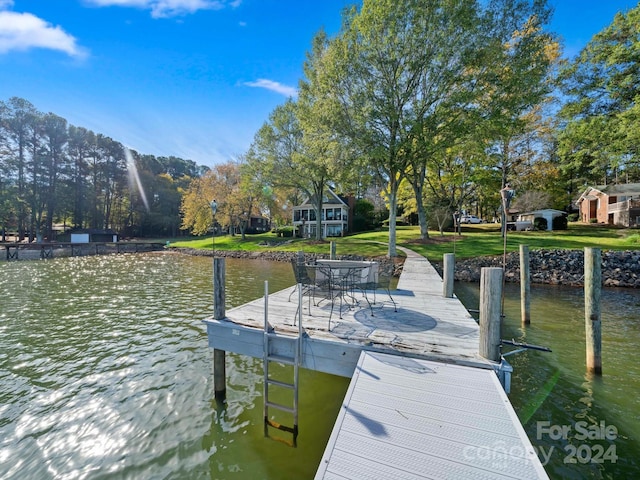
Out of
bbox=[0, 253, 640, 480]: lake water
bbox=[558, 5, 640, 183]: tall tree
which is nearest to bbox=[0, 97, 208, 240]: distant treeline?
bbox=[0, 253, 640, 480]: lake water

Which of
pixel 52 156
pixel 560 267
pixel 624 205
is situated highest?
pixel 52 156

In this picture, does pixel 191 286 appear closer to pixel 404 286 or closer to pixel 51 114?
pixel 404 286

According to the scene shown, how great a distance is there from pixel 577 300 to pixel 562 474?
10637 millimetres

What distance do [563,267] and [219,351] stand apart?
57.8 ft

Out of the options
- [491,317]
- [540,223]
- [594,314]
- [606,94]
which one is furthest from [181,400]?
[540,223]

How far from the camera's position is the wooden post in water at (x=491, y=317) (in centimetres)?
365

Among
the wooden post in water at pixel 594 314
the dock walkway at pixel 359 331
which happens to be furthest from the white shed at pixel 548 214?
the dock walkway at pixel 359 331

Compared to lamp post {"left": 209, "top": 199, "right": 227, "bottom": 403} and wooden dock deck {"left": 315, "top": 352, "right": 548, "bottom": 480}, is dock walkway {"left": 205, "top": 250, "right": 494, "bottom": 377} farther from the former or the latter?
wooden dock deck {"left": 315, "top": 352, "right": 548, "bottom": 480}

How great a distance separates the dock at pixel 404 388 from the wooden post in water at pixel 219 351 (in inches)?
7.8

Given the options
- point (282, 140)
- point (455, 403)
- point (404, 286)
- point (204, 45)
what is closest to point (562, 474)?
point (455, 403)

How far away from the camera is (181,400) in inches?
191

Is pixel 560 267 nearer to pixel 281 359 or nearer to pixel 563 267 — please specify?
pixel 563 267

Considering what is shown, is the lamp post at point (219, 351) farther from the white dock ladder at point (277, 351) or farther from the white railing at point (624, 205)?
the white railing at point (624, 205)

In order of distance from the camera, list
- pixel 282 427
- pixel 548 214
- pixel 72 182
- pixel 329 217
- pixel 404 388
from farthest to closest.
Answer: pixel 72 182 < pixel 329 217 < pixel 548 214 < pixel 282 427 < pixel 404 388
